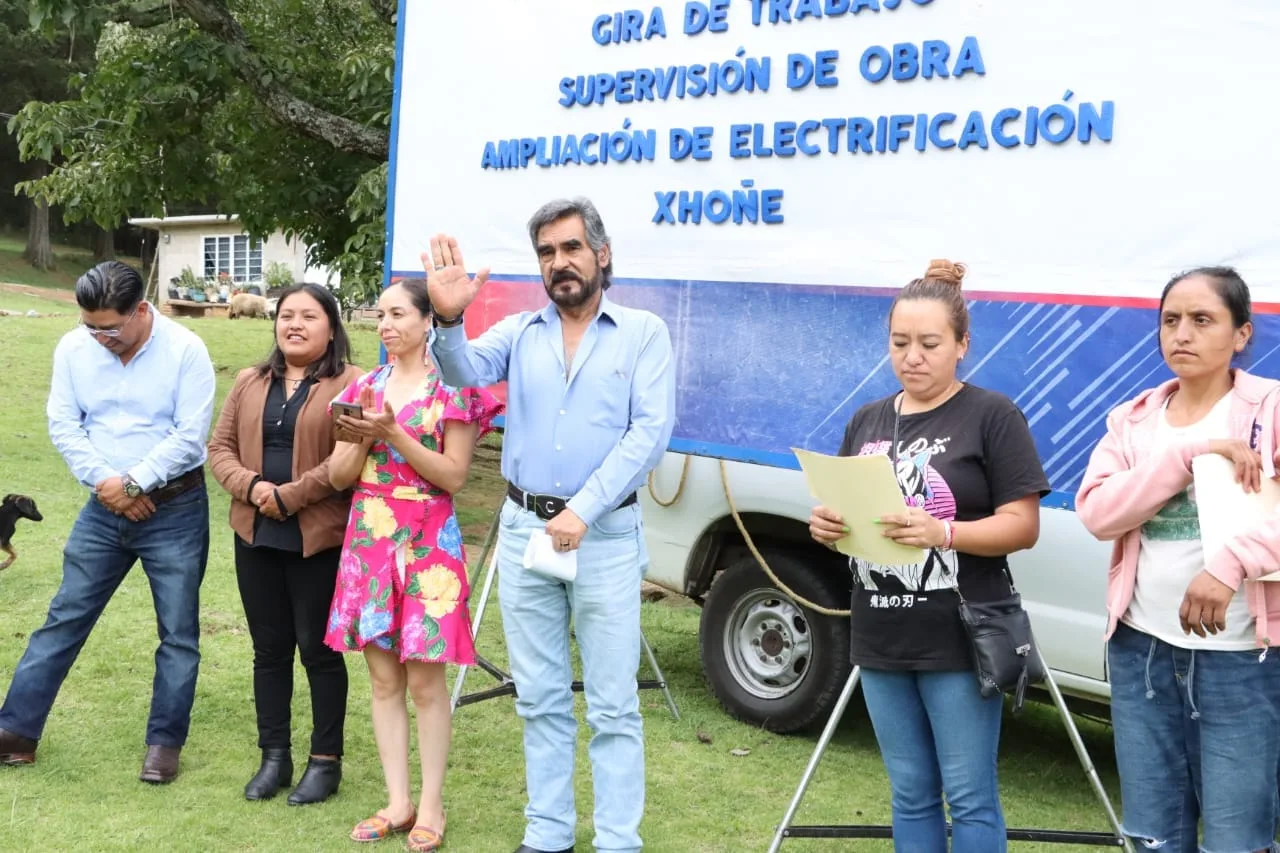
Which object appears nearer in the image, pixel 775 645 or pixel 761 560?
pixel 761 560

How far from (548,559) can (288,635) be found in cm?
126

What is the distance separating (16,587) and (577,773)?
3543mm

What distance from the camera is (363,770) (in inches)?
188

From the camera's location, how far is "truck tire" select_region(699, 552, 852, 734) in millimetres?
5078

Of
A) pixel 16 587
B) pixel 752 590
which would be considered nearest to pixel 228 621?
pixel 16 587

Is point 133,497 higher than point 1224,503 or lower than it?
lower

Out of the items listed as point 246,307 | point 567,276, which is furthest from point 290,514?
point 246,307

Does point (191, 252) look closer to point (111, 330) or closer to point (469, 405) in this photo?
point (111, 330)

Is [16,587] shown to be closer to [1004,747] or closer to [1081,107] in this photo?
[1004,747]

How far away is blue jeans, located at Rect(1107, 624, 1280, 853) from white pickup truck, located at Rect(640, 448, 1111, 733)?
1413 mm

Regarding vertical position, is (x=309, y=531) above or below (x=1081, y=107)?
below

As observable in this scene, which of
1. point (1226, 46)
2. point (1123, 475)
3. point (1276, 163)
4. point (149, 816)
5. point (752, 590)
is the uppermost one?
point (1226, 46)

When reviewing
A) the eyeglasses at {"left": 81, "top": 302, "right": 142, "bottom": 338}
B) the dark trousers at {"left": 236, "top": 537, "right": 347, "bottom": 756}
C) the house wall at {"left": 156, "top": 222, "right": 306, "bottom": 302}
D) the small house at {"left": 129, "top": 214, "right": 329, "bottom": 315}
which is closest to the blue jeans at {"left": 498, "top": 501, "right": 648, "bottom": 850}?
the dark trousers at {"left": 236, "top": 537, "right": 347, "bottom": 756}

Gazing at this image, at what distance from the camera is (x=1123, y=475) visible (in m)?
3.00
